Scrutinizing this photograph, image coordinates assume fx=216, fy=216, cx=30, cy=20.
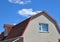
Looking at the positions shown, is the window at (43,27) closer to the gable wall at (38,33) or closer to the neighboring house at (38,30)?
the neighboring house at (38,30)

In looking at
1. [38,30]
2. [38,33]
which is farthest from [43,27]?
[38,33]

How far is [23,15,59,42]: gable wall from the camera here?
3023 cm

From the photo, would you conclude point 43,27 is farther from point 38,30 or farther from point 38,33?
point 38,33

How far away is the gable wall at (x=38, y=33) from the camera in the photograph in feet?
99.2

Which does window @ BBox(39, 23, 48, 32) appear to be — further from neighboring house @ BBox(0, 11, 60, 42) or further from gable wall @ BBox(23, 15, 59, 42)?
gable wall @ BBox(23, 15, 59, 42)

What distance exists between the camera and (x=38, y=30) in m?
31.0

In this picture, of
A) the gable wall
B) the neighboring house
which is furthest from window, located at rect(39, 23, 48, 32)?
the gable wall

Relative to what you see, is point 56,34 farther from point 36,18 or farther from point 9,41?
point 9,41

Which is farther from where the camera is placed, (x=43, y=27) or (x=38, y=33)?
(x=43, y=27)

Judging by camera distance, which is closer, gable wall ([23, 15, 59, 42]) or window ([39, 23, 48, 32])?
gable wall ([23, 15, 59, 42])

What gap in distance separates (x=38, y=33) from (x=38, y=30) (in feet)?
1.41

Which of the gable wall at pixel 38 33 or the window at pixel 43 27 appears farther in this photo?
the window at pixel 43 27

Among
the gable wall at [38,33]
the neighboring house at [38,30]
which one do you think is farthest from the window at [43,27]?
the gable wall at [38,33]

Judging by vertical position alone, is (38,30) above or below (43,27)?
below
